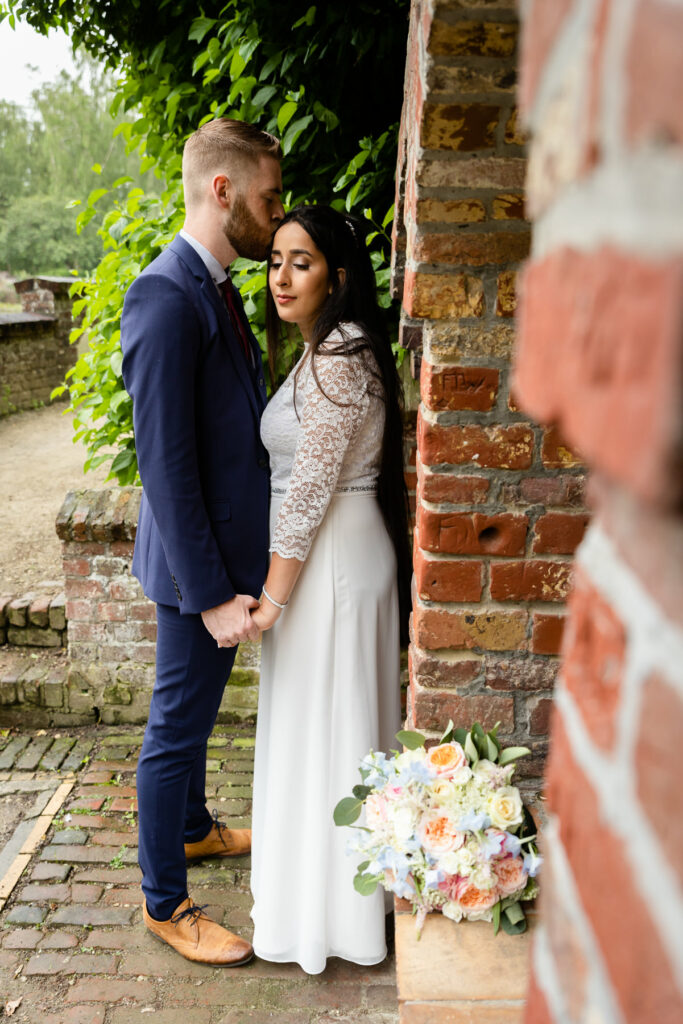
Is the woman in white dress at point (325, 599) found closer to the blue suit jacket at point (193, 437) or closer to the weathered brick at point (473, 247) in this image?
the blue suit jacket at point (193, 437)

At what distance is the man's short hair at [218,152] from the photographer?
95.9 inches

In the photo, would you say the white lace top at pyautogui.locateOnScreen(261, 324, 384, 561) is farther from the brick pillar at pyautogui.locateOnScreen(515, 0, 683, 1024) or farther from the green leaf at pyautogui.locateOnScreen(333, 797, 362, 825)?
the brick pillar at pyautogui.locateOnScreen(515, 0, 683, 1024)

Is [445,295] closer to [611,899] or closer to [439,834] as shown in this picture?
[439,834]

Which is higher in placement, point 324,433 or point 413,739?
point 324,433

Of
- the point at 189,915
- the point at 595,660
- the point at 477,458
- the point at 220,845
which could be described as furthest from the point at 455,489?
the point at 220,845

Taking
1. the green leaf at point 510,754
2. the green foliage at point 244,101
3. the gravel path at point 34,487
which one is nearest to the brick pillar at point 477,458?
the green leaf at point 510,754

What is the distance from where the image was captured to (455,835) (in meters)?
1.77

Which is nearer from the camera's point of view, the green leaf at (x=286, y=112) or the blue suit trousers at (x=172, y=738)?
the blue suit trousers at (x=172, y=738)

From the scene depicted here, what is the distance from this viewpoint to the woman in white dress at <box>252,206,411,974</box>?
7.50 feet

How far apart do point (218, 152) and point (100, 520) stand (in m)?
1.75

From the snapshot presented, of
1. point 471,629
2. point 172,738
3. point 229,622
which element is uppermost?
point 471,629

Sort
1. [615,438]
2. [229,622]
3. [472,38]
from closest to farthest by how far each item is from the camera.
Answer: [615,438] → [472,38] → [229,622]

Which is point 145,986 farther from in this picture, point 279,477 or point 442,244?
point 442,244

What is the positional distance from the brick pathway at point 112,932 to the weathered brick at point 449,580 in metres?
1.28
